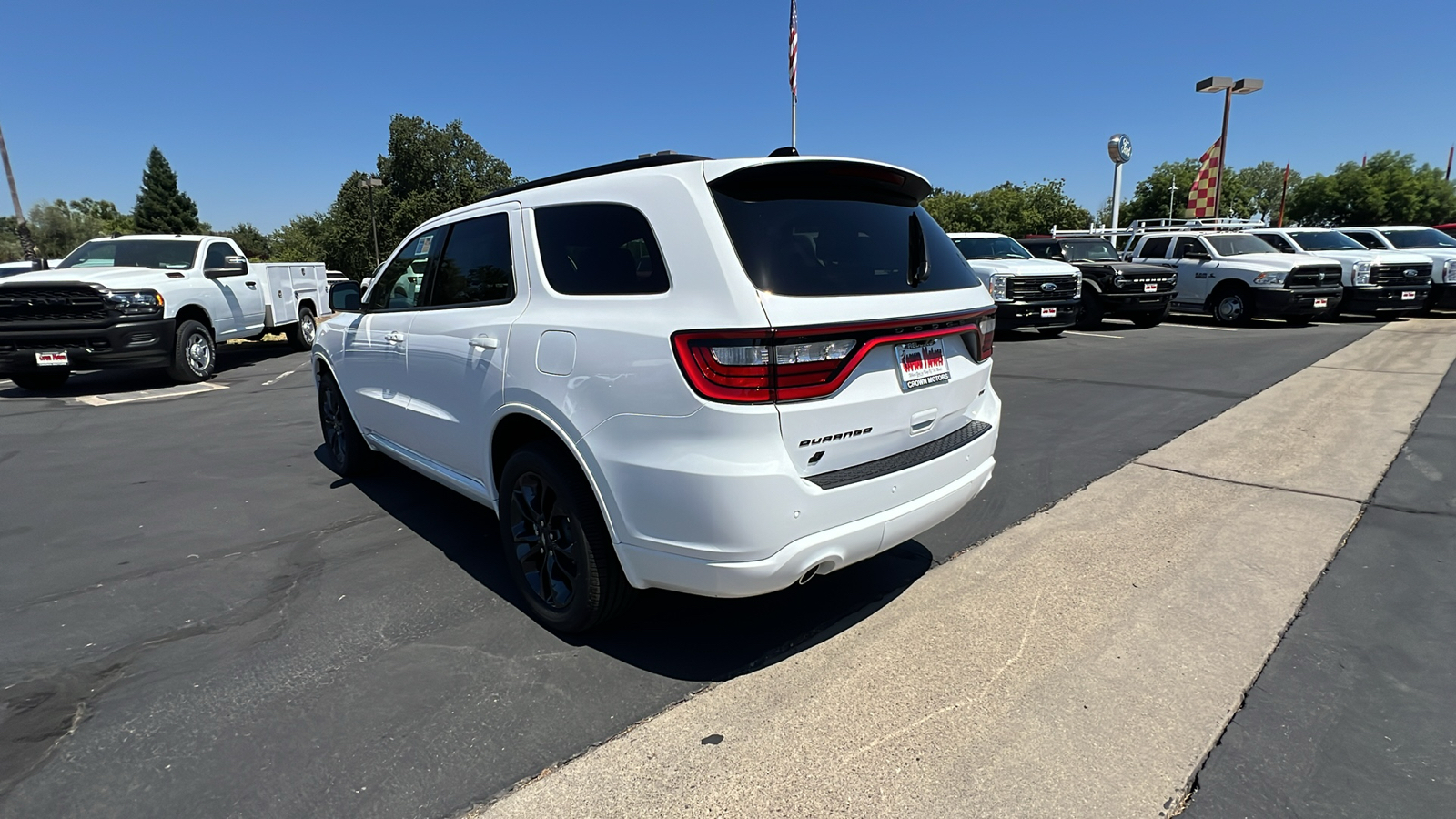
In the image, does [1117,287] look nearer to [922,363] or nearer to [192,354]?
[922,363]

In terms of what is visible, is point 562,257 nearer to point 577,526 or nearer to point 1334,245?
point 577,526

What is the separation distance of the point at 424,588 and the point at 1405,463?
20.6 ft

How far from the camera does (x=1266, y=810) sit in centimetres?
201

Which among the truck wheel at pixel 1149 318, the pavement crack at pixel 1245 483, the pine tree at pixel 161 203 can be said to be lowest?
the pavement crack at pixel 1245 483

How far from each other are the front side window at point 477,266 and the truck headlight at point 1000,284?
410 inches

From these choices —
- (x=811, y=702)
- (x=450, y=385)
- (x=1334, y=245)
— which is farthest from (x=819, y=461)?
(x=1334, y=245)

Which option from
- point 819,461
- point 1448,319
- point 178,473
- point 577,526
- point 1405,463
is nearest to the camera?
point 819,461

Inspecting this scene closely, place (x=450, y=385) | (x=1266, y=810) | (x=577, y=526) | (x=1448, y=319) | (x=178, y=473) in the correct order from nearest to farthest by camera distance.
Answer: (x=1266, y=810) < (x=577, y=526) < (x=450, y=385) < (x=178, y=473) < (x=1448, y=319)

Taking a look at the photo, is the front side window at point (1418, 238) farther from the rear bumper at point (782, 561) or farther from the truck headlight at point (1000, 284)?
the rear bumper at point (782, 561)

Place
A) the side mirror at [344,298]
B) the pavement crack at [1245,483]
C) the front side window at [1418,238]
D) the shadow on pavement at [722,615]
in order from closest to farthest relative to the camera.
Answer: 1. the shadow on pavement at [722,615]
2. the pavement crack at [1245,483]
3. the side mirror at [344,298]
4. the front side window at [1418,238]

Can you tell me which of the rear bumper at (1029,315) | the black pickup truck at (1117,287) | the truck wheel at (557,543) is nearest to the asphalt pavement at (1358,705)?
the truck wheel at (557,543)

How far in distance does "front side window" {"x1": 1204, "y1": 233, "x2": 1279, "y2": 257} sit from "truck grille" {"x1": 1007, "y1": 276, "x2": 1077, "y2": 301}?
16.7 ft

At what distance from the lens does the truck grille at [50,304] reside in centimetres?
872

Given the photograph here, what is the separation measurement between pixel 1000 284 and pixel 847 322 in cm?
1101
